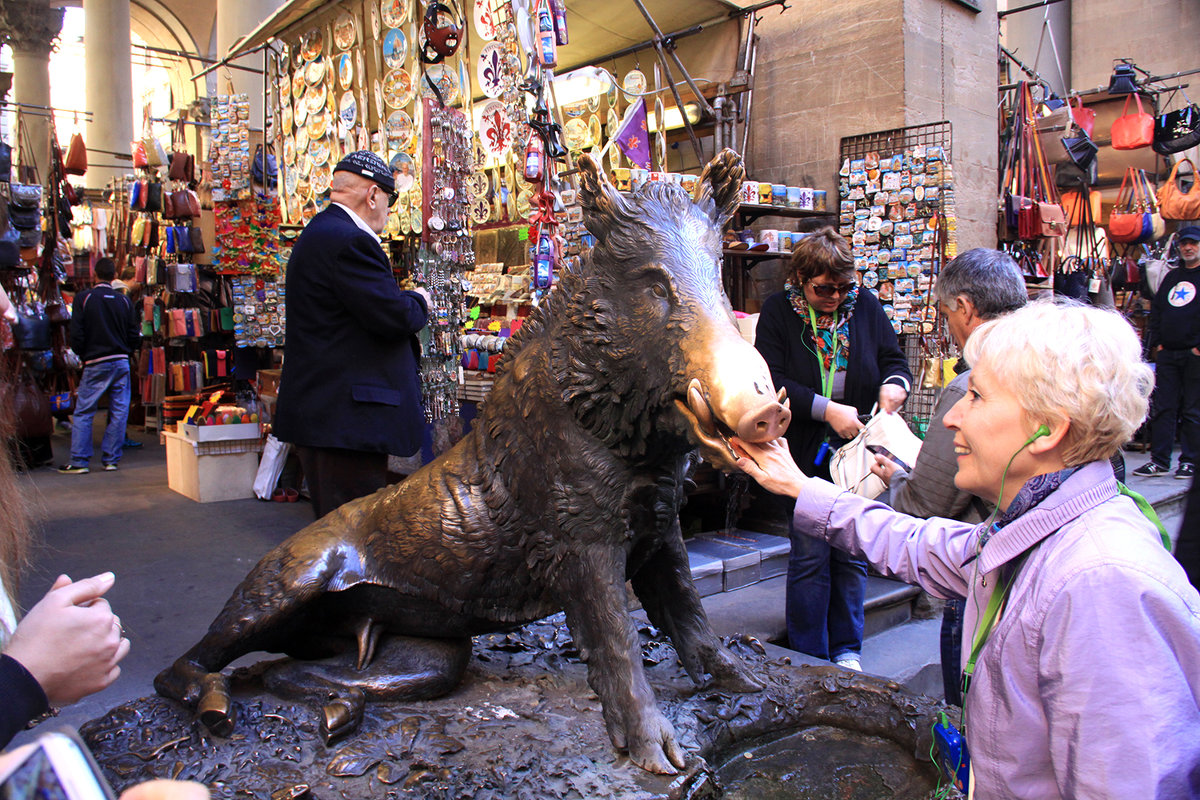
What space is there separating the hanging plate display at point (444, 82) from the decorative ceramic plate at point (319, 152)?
136 centimetres

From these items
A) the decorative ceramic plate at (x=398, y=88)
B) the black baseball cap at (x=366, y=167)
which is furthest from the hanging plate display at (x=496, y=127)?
the black baseball cap at (x=366, y=167)

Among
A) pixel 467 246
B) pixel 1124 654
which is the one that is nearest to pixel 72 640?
pixel 1124 654

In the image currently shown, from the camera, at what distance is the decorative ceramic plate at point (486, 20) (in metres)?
4.21

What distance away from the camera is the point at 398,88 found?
4812 mm

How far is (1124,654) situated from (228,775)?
5.30 feet

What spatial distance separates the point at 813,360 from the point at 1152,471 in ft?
16.8

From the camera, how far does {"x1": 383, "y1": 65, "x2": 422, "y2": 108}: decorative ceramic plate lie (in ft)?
15.6

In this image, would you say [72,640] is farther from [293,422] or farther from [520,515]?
[293,422]

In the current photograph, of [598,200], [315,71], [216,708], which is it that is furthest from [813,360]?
A: [315,71]

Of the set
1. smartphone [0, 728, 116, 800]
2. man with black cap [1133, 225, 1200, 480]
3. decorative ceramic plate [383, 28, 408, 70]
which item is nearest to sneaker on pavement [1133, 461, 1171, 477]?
man with black cap [1133, 225, 1200, 480]

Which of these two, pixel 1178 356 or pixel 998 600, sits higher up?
pixel 1178 356

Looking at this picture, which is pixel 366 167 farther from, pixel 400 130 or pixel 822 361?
pixel 400 130

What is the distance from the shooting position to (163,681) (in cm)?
201

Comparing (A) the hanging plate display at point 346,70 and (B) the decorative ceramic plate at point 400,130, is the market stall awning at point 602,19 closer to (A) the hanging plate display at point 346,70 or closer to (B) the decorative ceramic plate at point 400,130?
(A) the hanging plate display at point 346,70
